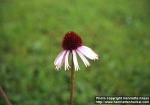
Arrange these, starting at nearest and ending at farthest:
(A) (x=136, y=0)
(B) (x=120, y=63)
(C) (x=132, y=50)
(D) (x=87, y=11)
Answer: (B) (x=120, y=63), (C) (x=132, y=50), (D) (x=87, y=11), (A) (x=136, y=0)

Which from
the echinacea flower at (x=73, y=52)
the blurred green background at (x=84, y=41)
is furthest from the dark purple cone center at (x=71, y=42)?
the blurred green background at (x=84, y=41)

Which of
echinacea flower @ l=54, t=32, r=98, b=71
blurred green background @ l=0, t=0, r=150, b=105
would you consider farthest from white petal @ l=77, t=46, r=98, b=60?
blurred green background @ l=0, t=0, r=150, b=105

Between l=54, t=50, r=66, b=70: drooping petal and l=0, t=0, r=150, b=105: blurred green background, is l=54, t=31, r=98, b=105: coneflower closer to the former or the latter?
l=54, t=50, r=66, b=70: drooping petal

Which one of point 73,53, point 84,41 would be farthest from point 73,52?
point 84,41

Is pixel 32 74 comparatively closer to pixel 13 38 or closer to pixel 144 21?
pixel 13 38

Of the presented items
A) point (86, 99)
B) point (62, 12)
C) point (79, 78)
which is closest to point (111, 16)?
point (62, 12)

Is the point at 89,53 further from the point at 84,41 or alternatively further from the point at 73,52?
the point at 84,41
